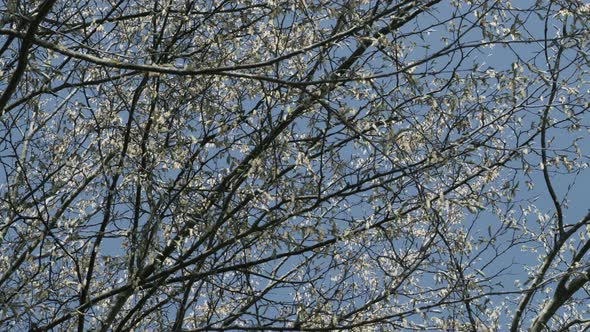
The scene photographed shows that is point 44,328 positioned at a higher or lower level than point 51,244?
lower

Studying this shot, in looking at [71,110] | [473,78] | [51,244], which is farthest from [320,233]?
[71,110]

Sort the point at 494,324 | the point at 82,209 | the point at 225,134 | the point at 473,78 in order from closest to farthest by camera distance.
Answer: the point at 473,78 → the point at 225,134 → the point at 494,324 → the point at 82,209

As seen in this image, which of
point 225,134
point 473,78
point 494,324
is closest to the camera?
point 473,78

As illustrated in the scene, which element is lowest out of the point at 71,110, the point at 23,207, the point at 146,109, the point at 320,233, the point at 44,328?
the point at 44,328

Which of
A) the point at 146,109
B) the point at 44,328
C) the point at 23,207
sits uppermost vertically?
the point at 146,109

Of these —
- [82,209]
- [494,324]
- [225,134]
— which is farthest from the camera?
[82,209]

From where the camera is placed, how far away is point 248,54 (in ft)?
28.9

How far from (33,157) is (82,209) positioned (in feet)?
3.55

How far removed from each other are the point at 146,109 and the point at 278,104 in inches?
66.8

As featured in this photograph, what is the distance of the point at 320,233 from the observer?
306 inches

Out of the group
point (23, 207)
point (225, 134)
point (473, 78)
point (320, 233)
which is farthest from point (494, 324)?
point (23, 207)

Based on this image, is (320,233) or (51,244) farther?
(51,244)

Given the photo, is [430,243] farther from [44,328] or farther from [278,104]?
[44,328]

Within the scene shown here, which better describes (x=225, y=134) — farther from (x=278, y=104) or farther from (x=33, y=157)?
(x=33, y=157)
